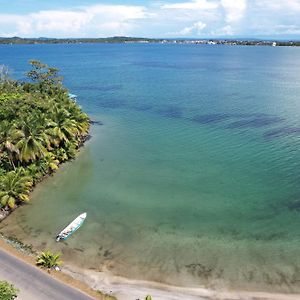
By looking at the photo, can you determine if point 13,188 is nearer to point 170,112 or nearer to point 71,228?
point 71,228

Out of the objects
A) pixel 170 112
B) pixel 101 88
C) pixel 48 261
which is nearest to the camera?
pixel 48 261

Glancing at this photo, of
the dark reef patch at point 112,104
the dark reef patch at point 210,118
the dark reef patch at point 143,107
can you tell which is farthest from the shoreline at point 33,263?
the dark reef patch at point 112,104

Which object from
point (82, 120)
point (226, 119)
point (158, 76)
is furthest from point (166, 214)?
point (158, 76)

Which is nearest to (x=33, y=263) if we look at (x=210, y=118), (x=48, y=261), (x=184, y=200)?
(x=48, y=261)

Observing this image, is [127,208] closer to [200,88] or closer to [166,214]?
[166,214]

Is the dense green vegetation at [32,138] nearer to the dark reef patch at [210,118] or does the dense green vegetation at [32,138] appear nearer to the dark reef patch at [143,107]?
the dark reef patch at [210,118]

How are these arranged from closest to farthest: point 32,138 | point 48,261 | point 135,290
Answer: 1. point 135,290
2. point 48,261
3. point 32,138
